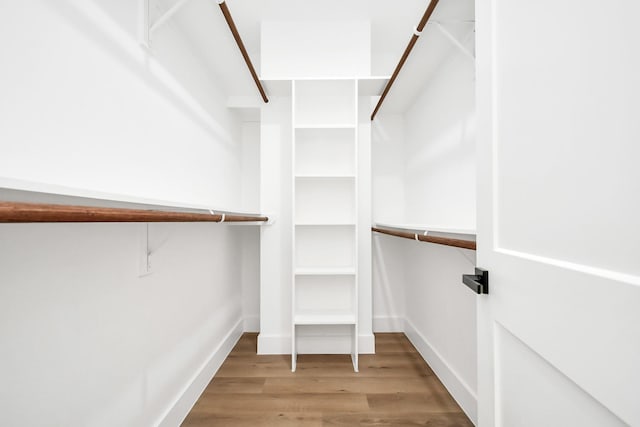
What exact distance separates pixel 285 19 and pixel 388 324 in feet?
8.12

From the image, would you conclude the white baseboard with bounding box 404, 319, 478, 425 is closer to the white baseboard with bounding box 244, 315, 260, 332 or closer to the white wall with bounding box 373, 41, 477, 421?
the white wall with bounding box 373, 41, 477, 421

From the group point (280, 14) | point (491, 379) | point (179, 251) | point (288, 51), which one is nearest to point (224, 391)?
point (179, 251)

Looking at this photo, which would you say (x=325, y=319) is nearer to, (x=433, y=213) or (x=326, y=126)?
(x=433, y=213)

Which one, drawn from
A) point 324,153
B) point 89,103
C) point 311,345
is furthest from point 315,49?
point 311,345

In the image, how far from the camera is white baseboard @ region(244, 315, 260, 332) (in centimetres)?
246

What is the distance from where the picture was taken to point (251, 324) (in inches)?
96.8

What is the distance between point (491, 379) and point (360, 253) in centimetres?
146

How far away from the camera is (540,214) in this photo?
1.65ft

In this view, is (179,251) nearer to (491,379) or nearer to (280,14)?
(491,379)

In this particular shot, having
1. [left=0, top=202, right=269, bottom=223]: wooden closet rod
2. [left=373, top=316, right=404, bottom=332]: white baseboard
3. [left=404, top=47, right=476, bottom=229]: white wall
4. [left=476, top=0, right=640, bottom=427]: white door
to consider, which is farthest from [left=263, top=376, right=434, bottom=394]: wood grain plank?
[left=0, top=202, right=269, bottom=223]: wooden closet rod

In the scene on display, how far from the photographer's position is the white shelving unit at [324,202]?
2.05 meters

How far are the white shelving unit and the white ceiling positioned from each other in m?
0.46

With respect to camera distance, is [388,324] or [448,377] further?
[388,324]

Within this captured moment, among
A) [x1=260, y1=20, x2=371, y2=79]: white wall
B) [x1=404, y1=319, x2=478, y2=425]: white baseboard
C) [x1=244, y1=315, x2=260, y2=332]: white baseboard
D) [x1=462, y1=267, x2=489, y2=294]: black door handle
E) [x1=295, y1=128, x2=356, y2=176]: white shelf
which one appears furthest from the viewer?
[x1=244, y1=315, x2=260, y2=332]: white baseboard
